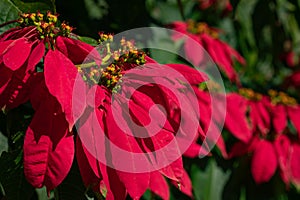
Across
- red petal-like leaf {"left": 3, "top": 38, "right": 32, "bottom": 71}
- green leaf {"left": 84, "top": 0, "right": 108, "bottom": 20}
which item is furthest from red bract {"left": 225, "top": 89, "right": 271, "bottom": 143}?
red petal-like leaf {"left": 3, "top": 38, "right": 32, "bottom": 71}

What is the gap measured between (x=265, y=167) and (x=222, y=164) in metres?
0.09

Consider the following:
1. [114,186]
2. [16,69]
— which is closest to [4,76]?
[16,69]

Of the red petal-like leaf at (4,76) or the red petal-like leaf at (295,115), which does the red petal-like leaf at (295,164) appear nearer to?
the red petal-like leaf at (295,115)

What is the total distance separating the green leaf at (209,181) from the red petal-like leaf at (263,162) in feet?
0.22

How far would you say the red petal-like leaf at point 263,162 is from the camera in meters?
0.87

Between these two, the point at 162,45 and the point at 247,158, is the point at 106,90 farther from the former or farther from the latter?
the point at 247,158

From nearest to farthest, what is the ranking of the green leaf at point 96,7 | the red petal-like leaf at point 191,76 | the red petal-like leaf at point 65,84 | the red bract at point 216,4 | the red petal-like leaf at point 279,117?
the red petal-like leaf at point 65,84 < the red petal-like leaf at point 191,76 < the green leaf at point 96,7 < the red petal-like leaf at point 279,117 < the red bract at point 216,4

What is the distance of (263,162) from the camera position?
2.90ft

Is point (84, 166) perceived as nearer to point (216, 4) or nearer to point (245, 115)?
point (245, 115)

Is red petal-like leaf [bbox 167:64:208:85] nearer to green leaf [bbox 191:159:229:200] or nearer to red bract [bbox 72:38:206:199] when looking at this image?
red bract [bbox 72:38:206:199]

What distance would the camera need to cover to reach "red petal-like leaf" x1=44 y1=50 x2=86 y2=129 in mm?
401

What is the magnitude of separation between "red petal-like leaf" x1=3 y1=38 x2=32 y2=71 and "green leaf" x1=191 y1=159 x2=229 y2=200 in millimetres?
481

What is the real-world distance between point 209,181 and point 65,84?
548 millimetres

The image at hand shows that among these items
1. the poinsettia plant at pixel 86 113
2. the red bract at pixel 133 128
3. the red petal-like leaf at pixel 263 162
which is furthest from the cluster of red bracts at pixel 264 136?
the red bract at pixel 133 128
